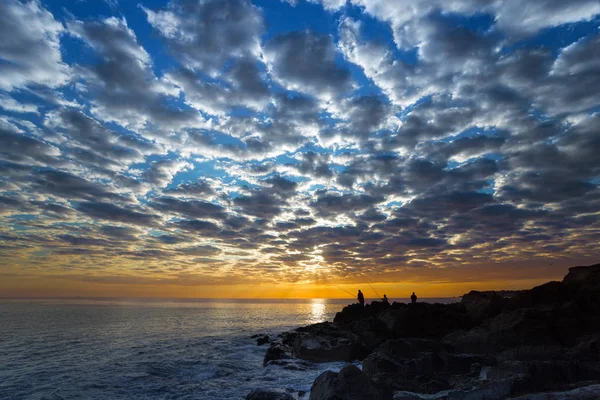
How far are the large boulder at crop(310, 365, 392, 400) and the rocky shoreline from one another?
32mm

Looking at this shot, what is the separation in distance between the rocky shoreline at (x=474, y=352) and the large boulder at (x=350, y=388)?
0.03 meters

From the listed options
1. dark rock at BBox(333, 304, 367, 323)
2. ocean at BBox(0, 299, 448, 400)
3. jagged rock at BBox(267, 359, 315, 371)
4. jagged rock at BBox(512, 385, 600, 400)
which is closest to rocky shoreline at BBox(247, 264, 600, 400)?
jagged rock at BBox(512, 385, 600, 400)

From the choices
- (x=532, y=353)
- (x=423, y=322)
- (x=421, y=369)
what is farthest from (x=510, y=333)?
(x=423, y=322)

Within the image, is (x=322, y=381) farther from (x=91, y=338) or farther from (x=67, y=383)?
(x=91, y=338)

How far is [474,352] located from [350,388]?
35.6 feet

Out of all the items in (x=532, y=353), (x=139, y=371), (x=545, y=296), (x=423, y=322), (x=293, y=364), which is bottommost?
(x=139, y=371)

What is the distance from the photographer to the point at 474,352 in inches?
723

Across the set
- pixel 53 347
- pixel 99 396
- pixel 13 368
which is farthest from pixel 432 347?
pixel 53 347

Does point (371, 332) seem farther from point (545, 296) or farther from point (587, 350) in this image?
point (587, 350)

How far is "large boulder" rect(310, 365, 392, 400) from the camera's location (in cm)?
1101

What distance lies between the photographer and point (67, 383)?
1883 cm

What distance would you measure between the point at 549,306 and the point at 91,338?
4378 cm

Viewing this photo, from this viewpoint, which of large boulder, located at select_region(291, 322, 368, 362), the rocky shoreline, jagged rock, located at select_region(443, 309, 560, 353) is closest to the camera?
the rocky shoreline

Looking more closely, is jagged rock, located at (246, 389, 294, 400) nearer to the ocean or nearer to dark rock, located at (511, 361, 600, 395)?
the ocean
